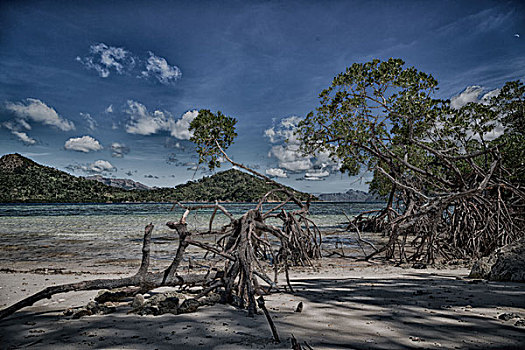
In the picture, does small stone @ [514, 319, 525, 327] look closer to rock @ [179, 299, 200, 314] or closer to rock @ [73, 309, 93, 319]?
rock @ [179, 299, 200, 314]

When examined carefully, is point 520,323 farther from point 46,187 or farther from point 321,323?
point 46,187

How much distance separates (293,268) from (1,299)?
5.76 m

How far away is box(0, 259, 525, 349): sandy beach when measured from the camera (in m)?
2.59

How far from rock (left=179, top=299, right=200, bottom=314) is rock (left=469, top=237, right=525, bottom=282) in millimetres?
4906

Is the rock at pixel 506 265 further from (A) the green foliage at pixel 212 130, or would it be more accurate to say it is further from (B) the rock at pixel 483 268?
(A) the green foliage at pixel 212 130

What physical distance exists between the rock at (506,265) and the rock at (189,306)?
4.91 m

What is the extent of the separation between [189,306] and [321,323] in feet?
4.95

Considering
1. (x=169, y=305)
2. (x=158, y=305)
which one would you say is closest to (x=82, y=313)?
(x=158, y=305)

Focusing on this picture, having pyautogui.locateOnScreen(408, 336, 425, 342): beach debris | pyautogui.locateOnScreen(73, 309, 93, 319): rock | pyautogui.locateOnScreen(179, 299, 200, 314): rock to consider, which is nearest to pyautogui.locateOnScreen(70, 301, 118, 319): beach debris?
pyautogui.locateOnScreen(73, 309, 93, 319): rock

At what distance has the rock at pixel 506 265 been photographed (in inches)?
194

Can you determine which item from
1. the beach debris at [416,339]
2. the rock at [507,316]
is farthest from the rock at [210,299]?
the rock at [507,316]

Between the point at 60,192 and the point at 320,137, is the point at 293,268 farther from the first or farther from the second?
the point at 60,192

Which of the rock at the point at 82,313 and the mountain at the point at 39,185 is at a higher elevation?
the mountain at the point at 39,185

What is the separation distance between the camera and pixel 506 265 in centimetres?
509
